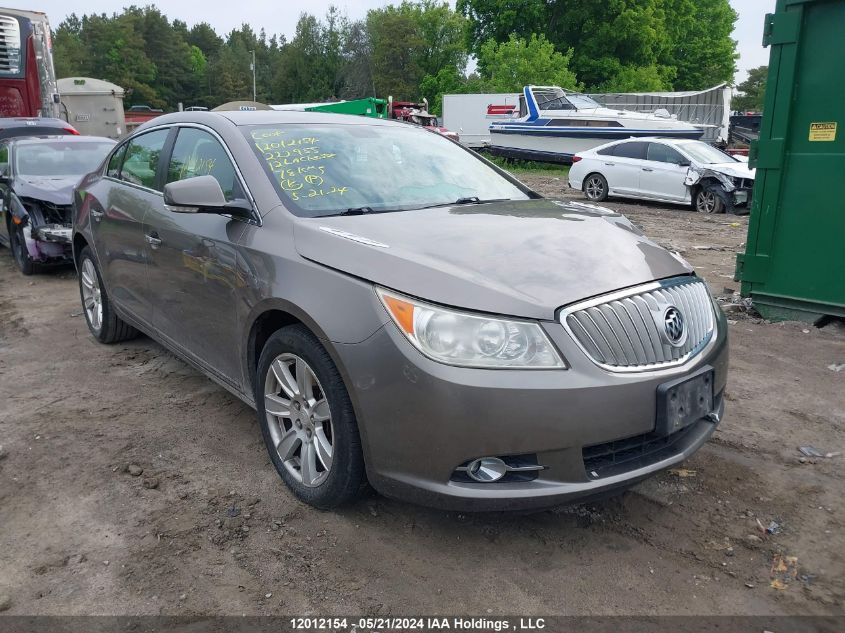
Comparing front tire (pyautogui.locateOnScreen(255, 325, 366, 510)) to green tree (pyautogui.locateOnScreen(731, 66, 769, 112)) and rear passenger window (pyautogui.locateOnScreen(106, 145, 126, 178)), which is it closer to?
rear passenger window (pyautogui.locateOnScreen(106, 145, 126, 178))

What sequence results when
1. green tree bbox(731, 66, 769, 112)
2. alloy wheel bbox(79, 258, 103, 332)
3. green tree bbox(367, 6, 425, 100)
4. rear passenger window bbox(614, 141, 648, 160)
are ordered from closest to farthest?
alloy wheel bbox(79, 258, 103, 332), rear passenger window bbox(614, 141, 648, 160), green tree bbox(367, 6, 425, 100), green tree bbox(731, 66, 769, 112)

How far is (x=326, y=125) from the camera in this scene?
12.6 ft

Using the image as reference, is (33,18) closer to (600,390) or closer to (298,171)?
(298,171)

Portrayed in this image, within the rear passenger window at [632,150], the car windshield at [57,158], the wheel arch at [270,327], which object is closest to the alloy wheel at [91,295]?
the wheel arch at [270,327]

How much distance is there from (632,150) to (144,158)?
40.9ft

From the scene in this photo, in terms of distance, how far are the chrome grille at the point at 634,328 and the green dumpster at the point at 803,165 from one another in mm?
3560

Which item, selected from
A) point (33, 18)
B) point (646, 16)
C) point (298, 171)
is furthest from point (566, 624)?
point (646, 16)

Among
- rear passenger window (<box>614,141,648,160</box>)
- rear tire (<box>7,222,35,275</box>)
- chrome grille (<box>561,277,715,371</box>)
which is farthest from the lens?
rear passenger window (<box>614,141,648,160</box>)

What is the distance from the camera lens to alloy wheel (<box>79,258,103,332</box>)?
17.4ft

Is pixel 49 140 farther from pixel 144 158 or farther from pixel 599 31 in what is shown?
pixel 599 31

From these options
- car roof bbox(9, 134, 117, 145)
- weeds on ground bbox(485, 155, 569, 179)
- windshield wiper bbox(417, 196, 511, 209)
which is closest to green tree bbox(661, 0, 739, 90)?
weeds on ground bbox(485, 155, 569, 179)

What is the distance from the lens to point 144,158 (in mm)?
4465

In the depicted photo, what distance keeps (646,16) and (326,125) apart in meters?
40.2

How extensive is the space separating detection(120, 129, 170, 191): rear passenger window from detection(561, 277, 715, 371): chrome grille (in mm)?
2882
